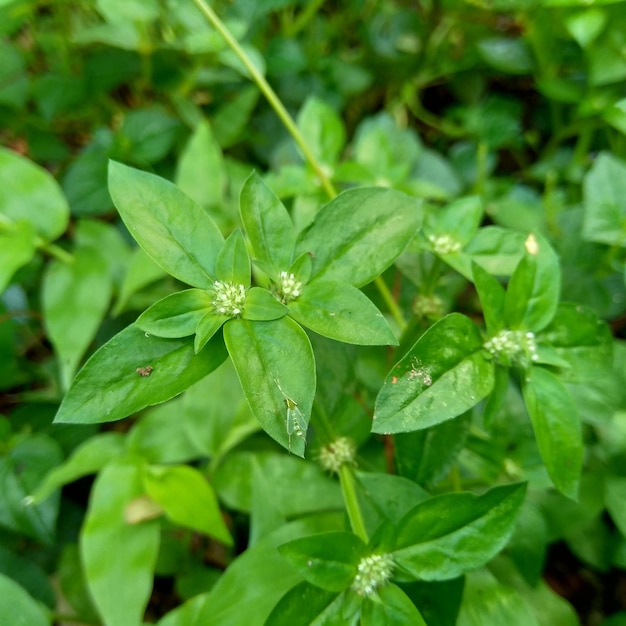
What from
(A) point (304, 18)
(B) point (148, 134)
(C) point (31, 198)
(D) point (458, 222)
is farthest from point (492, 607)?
(A) point (304, 18)

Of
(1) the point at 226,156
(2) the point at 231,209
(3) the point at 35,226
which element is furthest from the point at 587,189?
(3) the point at 35,226

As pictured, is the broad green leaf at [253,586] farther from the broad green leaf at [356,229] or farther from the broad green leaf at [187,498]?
the broad green leaf at [356,229]

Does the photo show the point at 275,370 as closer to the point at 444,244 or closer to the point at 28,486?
the point at 444,244

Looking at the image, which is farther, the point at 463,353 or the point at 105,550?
the point at 105,550

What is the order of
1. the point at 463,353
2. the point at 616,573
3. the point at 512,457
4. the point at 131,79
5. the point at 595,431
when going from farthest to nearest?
the point at 131,79 → the point at 616,573 → the point at 595,431 → the point at 512,457 → the point at 463,353

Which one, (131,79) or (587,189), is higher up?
(131,79)

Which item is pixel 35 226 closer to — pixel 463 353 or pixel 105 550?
pixel 105 550

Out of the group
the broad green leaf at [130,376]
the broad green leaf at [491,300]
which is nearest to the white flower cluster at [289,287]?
the broad green leaf at [130,376]
